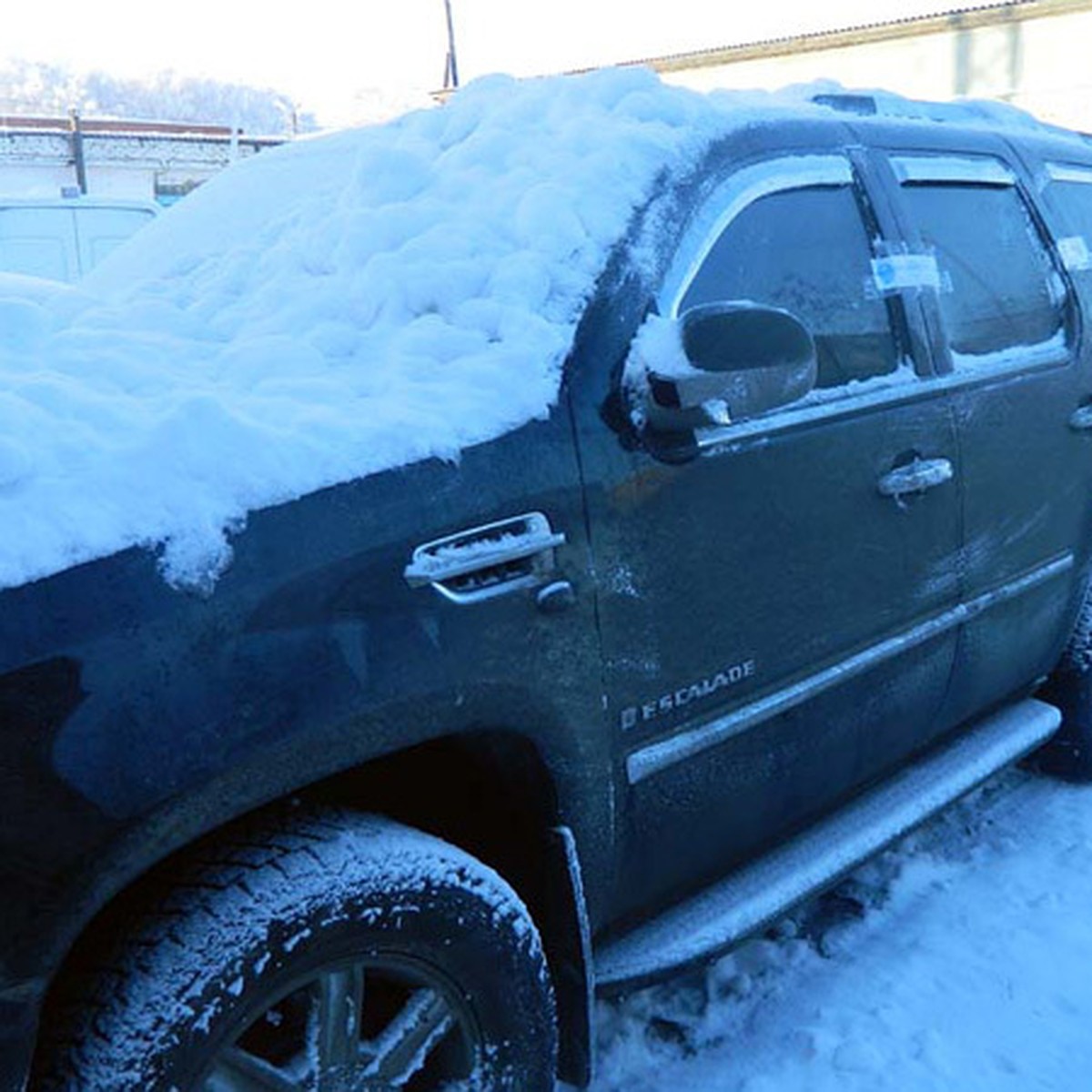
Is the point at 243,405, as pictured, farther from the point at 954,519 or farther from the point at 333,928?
the point at 954,519

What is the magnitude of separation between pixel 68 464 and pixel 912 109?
8.20 feet

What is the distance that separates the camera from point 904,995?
274 cm

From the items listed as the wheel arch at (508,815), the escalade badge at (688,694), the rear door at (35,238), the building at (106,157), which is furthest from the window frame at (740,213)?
the building at (106,157)

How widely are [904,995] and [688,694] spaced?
3.39 feet

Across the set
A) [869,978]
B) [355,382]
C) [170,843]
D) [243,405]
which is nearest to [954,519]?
[869,978]

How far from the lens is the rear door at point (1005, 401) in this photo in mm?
2916

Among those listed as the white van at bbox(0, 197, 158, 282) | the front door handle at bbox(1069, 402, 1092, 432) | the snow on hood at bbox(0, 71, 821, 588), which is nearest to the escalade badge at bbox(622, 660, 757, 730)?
the snow on hood at bbox(0, 71, 821, 588)

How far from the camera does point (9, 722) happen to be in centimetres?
143

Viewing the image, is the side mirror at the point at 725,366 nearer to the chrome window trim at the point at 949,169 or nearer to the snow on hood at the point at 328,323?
the snow on hood at the point at 328,323

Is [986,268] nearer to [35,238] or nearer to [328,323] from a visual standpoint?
[328,323]

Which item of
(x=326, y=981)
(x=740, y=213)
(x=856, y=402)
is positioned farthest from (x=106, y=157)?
(x=326, y=981)

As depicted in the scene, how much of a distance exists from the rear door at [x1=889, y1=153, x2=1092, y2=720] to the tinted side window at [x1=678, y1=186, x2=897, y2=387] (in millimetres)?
228

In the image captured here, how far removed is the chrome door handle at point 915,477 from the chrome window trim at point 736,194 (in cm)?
64

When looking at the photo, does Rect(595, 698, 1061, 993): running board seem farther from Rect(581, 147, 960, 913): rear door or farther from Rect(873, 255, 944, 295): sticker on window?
Rect(873, 255, 944, 295): sticker on window
